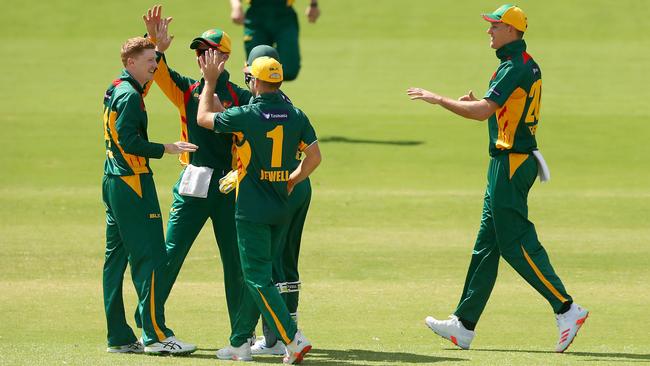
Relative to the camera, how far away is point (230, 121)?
869cm

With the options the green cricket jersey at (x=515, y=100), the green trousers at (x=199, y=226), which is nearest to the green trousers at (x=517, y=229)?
the green cricket jersey at (x=515, y=100)

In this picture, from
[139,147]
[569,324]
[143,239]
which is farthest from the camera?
[569,324]

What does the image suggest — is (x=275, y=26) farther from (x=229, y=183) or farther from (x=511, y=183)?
(x=229, y=183)

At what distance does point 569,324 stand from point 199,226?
110 inches

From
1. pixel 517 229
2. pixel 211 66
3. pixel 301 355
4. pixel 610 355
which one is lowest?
pixel 610 355

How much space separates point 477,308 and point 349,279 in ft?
6.84

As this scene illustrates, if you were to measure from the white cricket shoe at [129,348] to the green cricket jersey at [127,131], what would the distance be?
1.24 meters

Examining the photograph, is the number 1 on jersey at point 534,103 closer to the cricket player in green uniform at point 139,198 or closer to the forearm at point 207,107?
the forearm at point 207,107

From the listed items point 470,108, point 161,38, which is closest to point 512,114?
point 470,108

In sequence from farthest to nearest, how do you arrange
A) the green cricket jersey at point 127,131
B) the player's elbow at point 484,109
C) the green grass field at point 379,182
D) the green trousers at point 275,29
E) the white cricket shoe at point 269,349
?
the green trousers at point 275,29 < the green grass field at point 379,182 < the white cricket shoe at point 269,349 < the player's elbow at point 484,109 < the green cricket jersey at point 127,131

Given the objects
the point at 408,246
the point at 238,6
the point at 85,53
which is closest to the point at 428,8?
the point at 85,53

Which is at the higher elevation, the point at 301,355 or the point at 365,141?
the point at 301,355

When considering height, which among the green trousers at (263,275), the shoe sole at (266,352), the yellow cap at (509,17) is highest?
the yellow cap at (509,17)

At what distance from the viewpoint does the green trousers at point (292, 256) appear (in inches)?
372
